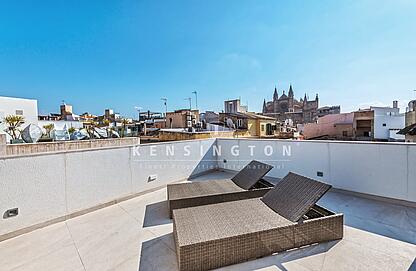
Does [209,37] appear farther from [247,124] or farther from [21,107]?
[21,107]

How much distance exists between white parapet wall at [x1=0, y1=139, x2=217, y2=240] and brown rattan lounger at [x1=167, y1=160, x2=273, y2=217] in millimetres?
1313

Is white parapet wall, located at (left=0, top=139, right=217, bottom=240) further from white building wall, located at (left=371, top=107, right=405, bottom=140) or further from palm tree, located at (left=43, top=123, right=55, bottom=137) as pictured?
white building wall, located at (left=371, top=107, right=405, bottom=140)

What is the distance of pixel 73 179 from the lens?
4.19 m

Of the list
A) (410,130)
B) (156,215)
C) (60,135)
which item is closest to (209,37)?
(60,135)

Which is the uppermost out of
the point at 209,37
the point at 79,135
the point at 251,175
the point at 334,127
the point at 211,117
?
Result: the point at 209,37

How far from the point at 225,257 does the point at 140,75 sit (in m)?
25.0

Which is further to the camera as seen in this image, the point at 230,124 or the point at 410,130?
the point at 230,124

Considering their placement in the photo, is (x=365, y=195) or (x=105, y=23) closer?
(x=365, y=195)

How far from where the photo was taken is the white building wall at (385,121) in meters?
21.4

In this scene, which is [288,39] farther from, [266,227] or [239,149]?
[266,227]

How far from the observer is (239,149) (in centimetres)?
750

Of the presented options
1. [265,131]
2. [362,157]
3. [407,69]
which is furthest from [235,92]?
[362,157]

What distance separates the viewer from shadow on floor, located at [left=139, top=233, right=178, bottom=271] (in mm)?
2545

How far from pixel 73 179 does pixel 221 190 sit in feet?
10.7
